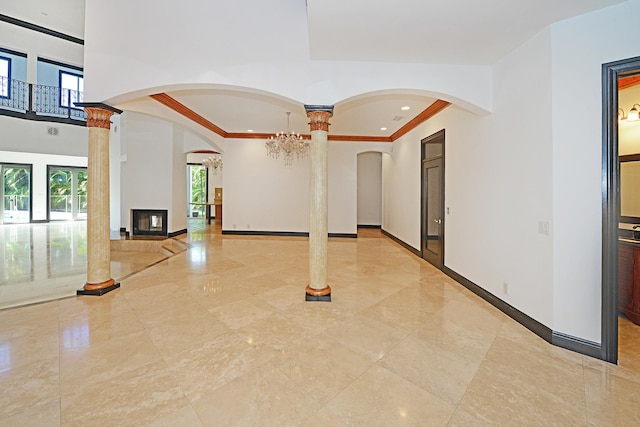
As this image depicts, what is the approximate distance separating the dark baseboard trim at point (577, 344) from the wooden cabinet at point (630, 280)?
1.12m

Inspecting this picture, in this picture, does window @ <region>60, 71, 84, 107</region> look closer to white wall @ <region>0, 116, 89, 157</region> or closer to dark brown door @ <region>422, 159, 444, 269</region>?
white wall @ <region>0, 116, 89, 157</region>

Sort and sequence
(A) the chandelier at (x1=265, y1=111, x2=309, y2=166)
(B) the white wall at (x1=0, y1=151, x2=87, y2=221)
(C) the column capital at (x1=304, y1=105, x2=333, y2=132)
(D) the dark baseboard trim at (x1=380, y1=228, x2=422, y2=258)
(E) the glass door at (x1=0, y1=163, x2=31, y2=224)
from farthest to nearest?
(B) the white wall at (x1=0, y1=151, x2=87, y2=221), (E) the glass door at (x1=0, y1=163, x2=31, y2=224), (A) the chandelier at (x1=265, y1=111, x2=309, y2=166), (D) the dark baseboard trim at (x1=380, y1=228, x2=422, y2=258), (C) the column capital at (x1=304, y1=105, x2=333, y2=132)

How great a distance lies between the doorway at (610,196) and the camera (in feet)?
7.97

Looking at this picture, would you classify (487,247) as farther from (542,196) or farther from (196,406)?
(196,406)

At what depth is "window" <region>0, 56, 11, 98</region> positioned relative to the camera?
371 inches

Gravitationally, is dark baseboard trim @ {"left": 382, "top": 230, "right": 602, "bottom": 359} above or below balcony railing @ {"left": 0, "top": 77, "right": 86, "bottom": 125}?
below

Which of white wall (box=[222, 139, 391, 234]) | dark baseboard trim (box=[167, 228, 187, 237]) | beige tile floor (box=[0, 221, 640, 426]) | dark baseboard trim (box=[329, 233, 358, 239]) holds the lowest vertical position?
beige tile floor (box=[0, 221, 640, 426])

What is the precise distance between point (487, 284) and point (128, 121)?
34.2 ft

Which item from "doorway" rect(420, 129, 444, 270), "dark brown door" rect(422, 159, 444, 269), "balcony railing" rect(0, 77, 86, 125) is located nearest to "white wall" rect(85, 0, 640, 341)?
"doorway" rect(420, 129, 444, 270)

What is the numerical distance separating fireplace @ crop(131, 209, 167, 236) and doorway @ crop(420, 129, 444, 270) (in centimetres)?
768

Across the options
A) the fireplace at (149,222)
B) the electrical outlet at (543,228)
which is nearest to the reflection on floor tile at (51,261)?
the fireplace at (149,222)

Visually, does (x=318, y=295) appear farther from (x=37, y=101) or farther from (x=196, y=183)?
(x=196, y=183)

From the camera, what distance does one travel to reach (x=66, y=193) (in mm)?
13859

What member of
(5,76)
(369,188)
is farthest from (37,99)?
(369,188)
